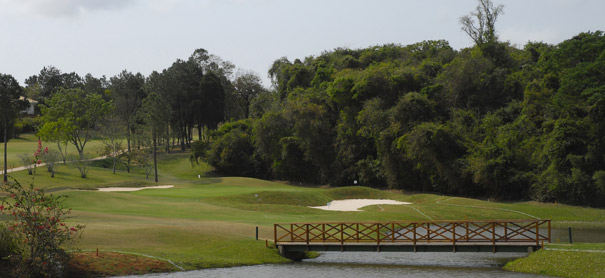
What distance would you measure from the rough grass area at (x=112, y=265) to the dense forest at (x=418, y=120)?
144 ft

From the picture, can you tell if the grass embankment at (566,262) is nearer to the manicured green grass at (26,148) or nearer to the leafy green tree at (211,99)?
the manicured green grass at (26,148)

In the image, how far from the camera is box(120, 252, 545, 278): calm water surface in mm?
31719

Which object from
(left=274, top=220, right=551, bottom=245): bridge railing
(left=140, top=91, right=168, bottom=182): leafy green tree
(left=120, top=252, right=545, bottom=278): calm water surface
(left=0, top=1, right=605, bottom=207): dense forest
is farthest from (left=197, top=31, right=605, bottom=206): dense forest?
(left=120, top=252, right=545, bottom=278): calm water surface

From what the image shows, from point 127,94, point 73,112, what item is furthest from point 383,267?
point 127,94

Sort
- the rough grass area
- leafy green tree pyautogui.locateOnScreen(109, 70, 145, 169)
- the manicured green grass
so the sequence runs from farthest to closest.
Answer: leafy green tree pyautogui.locateOnScreen(109, 70, 145, 169), the manicured green grass, the rough grass area

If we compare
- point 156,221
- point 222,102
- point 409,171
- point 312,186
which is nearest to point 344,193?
point 409,171

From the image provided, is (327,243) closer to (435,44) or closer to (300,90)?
(300,90)

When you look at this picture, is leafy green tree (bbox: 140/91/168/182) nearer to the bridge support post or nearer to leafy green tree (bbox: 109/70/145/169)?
leafy green tree (bbox: 109/70/145/169)

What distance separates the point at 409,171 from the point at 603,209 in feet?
88.5

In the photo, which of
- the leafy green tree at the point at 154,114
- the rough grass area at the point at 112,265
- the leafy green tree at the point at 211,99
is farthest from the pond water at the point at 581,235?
the leafy green tree at the point at 211,99

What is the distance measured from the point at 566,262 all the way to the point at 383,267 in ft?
30.7

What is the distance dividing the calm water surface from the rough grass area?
1014 millimetres

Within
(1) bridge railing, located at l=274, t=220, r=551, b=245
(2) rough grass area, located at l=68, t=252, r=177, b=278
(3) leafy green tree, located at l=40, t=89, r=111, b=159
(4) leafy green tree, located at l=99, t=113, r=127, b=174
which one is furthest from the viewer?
(4) leafy green tree, located at l=99, t=113, r=127, b=174

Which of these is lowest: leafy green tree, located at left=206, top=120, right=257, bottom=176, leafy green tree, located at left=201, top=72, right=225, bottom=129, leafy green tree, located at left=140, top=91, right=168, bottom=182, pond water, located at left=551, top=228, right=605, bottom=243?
pond water, located at left=551, top=228, right=605, bottom=243
